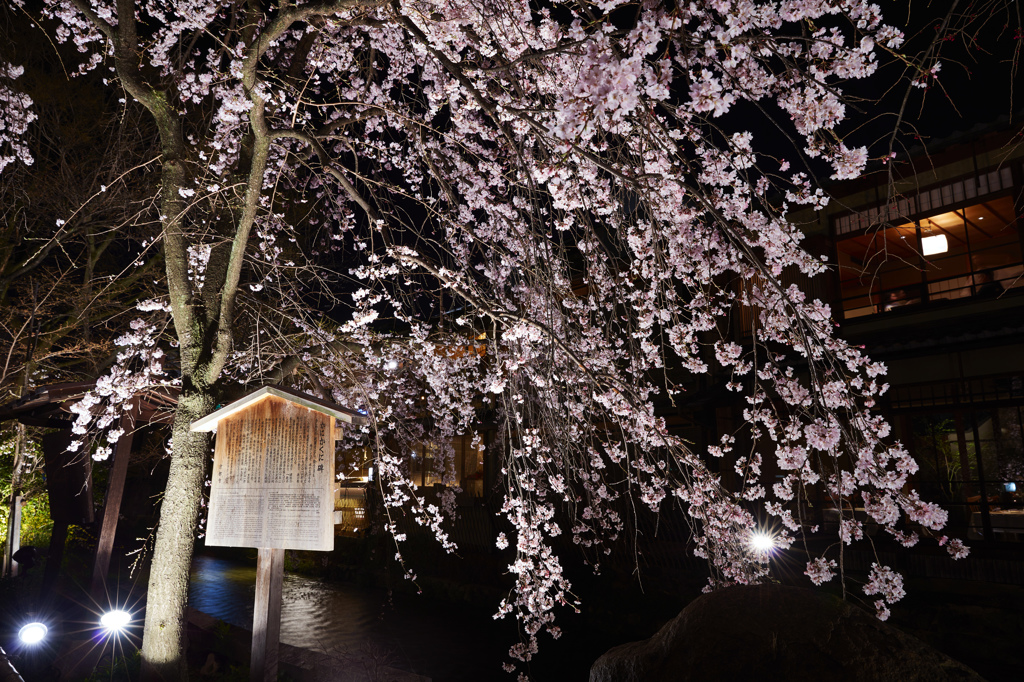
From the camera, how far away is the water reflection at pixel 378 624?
1002cm

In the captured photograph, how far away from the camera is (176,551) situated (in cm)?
569

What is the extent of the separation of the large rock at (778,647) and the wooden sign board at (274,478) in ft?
9.44

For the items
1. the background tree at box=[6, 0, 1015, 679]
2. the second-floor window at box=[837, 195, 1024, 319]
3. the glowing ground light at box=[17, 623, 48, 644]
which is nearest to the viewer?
the background tree at box=[6, 0, 1015, 679]

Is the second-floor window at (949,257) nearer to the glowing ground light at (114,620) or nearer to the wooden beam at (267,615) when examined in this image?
the wooden beam at (267,615)

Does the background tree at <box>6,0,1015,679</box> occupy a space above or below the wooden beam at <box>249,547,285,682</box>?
above

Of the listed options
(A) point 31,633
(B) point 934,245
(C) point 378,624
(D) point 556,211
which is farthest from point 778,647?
(B) point 934,245

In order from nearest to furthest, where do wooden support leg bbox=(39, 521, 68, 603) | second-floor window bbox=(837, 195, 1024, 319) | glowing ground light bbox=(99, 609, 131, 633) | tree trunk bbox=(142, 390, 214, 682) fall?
tree trunk bbox=(142, 390, 214, 682) < glowing ground light bbox=(99, 609, 131, 633) < wooden support leg bbox=(39, 521, 68, 603) < second-floor window bbox=(837, 195, 1024, 319)

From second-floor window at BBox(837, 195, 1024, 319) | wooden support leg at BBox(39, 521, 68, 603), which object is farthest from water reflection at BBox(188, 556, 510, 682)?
second-floor window at BBox(837, 195, 1024, 319)

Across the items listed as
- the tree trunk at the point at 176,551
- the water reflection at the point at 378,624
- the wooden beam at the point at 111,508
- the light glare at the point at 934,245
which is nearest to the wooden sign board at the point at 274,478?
the tree trunk at the point at 176,551

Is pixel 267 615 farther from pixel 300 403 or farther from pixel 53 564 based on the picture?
pixel 53 564

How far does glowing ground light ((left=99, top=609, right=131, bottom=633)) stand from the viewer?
23.1ft

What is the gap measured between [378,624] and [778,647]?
10557 millimetres

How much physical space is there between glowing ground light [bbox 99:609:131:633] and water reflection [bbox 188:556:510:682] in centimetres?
275

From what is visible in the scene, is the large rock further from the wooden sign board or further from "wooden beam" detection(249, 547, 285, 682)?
"wooden beam" detection(249, 547, 285, 682)
